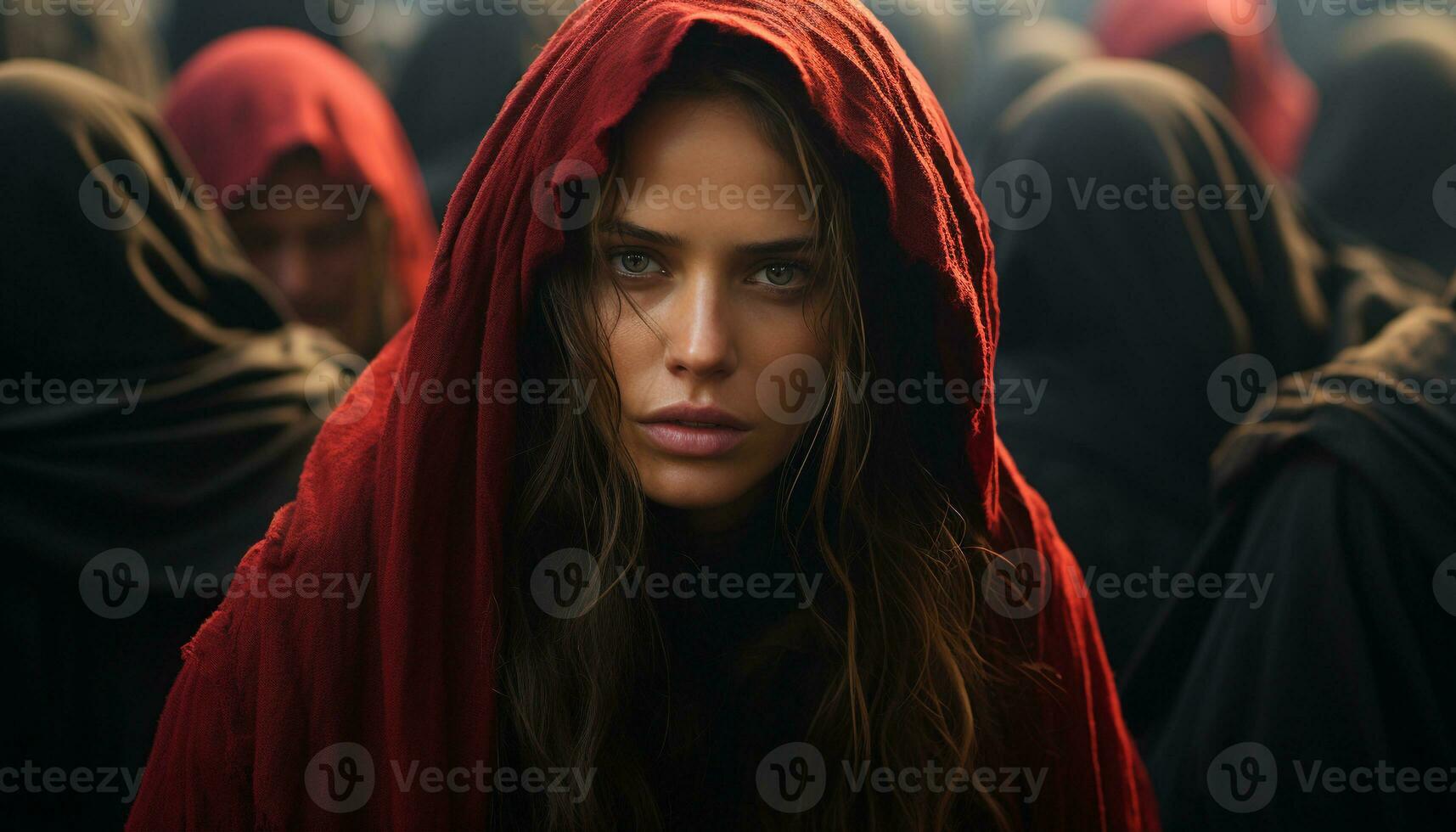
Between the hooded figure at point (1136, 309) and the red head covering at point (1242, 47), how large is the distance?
56.2 inches

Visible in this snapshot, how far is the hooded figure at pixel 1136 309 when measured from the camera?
221cm

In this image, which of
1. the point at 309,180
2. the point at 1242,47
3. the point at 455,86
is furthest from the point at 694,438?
the point at 1242,47

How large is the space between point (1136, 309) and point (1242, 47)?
7.24 ft

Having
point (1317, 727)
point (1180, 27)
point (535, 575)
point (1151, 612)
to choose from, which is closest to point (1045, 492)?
point (1151, 612)

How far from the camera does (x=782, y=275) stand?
117 centimetres

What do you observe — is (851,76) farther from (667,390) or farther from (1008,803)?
(1008,803)

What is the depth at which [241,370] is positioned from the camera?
6.25 ft

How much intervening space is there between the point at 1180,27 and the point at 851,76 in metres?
3.21

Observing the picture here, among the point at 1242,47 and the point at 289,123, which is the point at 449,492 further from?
the point at 1242,47

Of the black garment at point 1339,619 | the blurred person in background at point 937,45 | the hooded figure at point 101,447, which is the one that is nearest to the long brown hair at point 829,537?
the black garment at point 1339,619

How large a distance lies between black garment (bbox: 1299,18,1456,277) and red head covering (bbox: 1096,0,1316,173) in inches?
13.7

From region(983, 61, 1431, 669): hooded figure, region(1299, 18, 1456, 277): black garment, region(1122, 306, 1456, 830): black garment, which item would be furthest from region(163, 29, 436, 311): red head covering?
region(1299, 18, 1456, 277): black garment

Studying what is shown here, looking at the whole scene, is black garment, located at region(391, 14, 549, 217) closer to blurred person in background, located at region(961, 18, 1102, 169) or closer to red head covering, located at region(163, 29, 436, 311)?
red head covering, located at region(163, 29, 436, 311)

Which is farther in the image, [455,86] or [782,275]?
[455,86]
